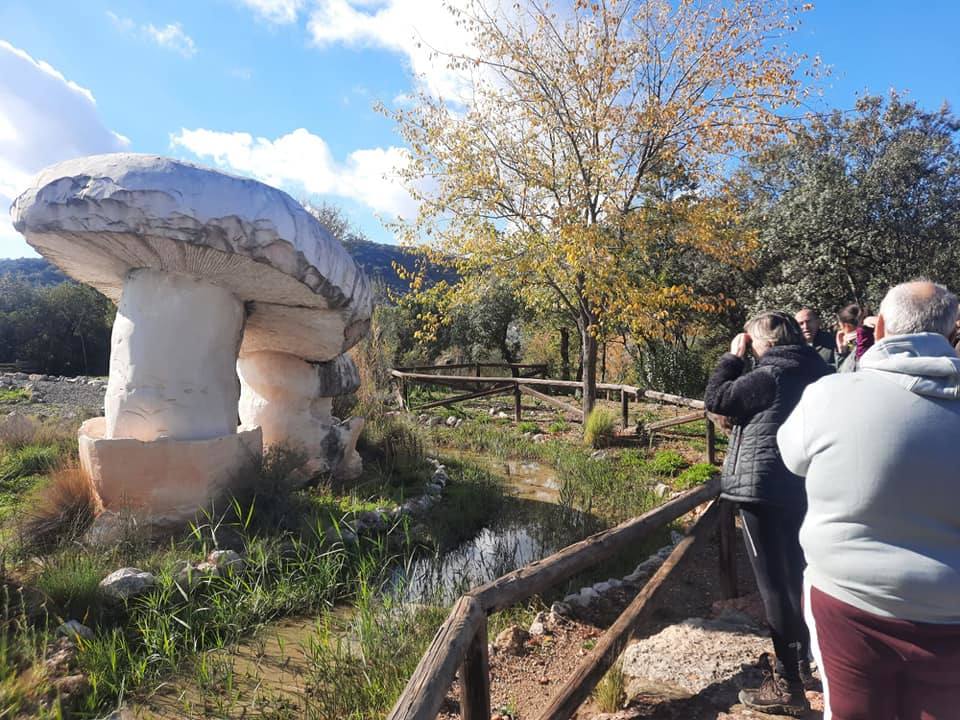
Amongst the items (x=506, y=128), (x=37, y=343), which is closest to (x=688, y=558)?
(x=506, y=128)

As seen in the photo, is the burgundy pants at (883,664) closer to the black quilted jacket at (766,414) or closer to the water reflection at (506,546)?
the black quilted jacket at (766,414)

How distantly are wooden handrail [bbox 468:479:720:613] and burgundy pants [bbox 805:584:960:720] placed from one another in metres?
1.07

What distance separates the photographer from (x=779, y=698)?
254 centimetres

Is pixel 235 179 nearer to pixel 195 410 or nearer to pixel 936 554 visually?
pixel 195 410

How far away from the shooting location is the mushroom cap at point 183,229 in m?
3.69

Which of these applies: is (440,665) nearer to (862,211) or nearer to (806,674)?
(806,674)

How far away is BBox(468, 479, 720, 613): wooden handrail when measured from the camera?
2248 millimetres

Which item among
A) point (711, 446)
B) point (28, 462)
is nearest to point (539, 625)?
point (711, 446)

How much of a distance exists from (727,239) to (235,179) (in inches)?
274

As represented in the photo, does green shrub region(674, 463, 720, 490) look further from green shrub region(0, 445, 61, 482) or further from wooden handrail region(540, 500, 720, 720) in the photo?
green shrub region(0, 445, 61, 482)

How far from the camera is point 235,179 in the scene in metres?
3.98

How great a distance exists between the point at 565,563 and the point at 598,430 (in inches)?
259

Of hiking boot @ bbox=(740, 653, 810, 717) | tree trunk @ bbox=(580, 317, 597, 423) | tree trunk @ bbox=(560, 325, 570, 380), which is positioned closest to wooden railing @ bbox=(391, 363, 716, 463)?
tree trunk @ bbox=(580, 317, 597, 423)

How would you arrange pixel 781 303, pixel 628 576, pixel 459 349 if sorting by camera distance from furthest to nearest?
pixel 459 349, pixel 781 303, pixel 628 576
